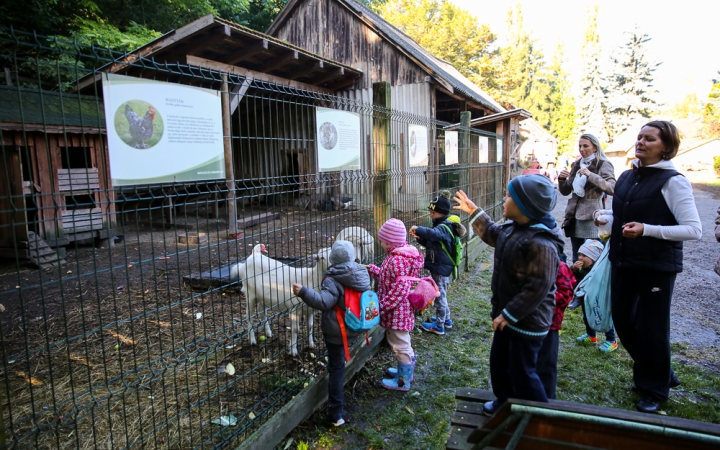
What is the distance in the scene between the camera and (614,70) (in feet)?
146

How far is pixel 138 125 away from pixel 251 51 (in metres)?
8.90

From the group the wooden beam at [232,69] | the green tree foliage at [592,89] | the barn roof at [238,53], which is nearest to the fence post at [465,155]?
the wooden beam at [232,69]

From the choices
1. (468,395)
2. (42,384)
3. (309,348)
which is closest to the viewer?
(468,395)

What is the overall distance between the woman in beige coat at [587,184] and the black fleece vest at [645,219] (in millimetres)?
1297

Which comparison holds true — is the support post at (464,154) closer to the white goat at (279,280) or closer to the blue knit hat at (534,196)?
the white goat at (279,280)

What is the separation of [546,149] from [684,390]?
47586 millimetres

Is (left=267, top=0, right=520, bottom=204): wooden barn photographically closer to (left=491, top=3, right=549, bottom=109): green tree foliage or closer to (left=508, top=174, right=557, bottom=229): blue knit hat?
(left=508, top=174, right=557, bottom=229): blue knit hat

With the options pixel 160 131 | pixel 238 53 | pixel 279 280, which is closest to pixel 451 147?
pixel 279 280

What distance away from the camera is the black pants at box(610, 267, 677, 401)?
317cm

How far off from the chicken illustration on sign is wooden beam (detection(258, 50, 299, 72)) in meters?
8.84

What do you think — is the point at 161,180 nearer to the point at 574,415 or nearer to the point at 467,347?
the point at 574,415

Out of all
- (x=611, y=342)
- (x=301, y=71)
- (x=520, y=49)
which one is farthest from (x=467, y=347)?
(x=520, y=49)

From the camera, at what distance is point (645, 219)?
3240 mm

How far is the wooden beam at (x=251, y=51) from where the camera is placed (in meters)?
9.69
